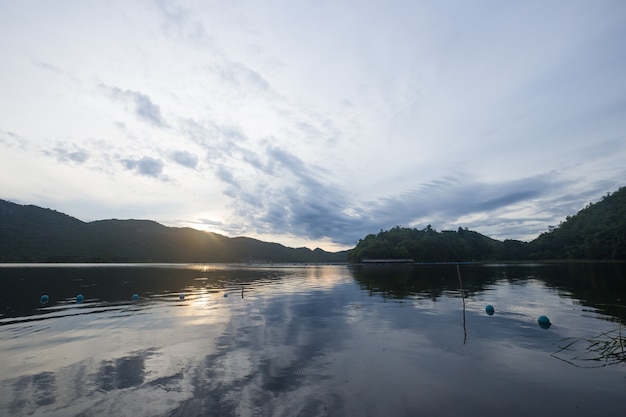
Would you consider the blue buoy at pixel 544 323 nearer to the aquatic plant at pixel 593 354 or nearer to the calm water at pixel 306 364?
the calm water at pixel 306 364

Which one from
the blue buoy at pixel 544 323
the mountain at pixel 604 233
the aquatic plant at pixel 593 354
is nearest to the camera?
the aquatic plant at pixel 593 354

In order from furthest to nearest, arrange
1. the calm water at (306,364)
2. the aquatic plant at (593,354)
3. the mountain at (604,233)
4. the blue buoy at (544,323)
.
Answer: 1. the mountain at (604,233)
2. the blue buoy at (544,323)
3. the aquatic plant at (593,354)
4. the calm water at (306,364)

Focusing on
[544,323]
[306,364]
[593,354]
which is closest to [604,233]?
[544,323]

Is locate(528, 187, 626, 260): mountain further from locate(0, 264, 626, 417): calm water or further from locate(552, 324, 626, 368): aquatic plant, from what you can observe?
locate(552, 324, 626, 368): aquatic plant

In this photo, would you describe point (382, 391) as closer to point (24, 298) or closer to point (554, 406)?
point (554, 406)

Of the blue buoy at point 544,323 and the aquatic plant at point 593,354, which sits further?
the blue buoy at point 544,323

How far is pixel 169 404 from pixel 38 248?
249444 mm

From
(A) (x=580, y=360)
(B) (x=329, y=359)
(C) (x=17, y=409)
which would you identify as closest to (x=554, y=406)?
(A) (x=580, y=360)

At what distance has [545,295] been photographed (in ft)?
141

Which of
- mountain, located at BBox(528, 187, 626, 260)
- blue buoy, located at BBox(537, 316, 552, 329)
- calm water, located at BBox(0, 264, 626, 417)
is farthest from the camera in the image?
mountain, located at BBox(528, 187, 626, 260)

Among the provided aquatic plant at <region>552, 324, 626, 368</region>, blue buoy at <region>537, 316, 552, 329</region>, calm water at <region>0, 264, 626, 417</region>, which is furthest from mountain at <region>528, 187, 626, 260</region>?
aquatic plant at <region>552, 324, 626, 368</region>

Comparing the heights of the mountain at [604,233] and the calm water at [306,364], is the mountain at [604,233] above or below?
above

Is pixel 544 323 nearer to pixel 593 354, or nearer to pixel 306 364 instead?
pixel 593 354

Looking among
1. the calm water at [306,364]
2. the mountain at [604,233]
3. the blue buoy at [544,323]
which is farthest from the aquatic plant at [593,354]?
the mountain at [604,233]
